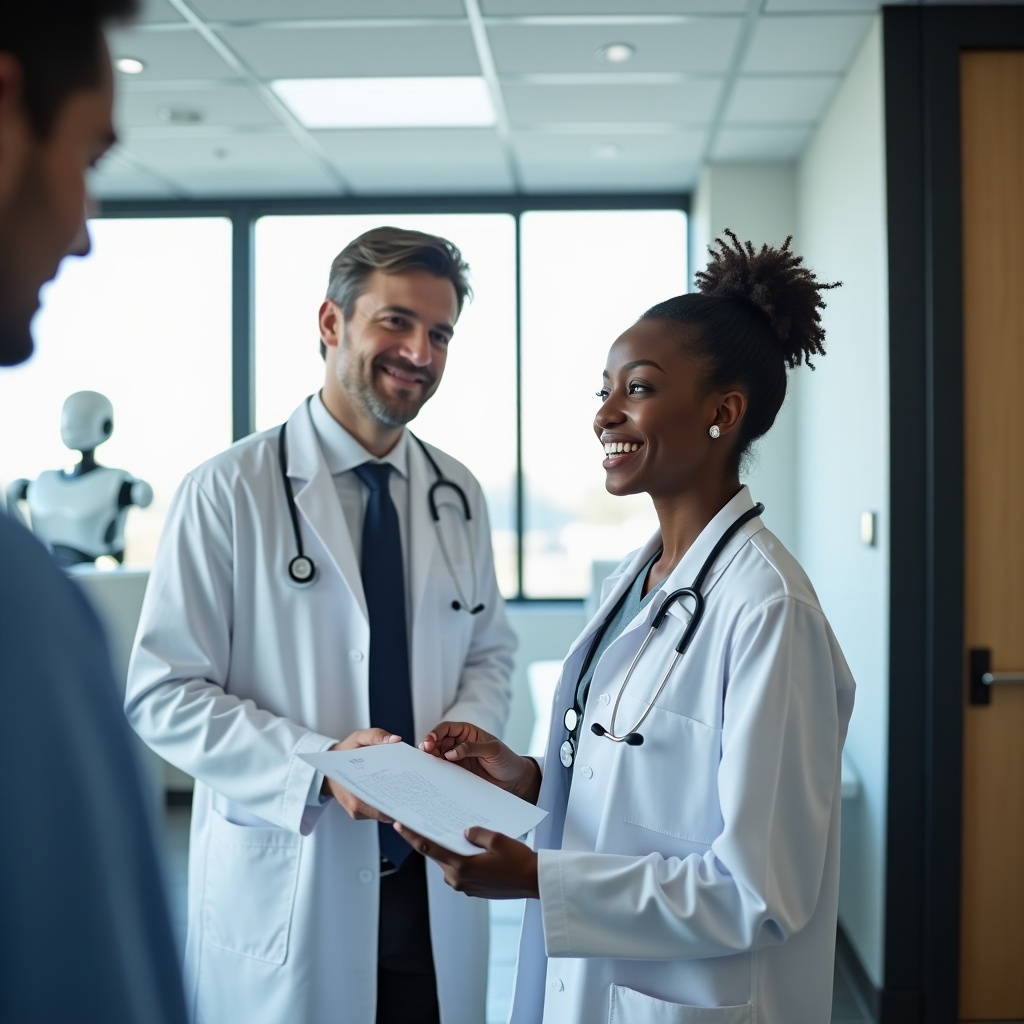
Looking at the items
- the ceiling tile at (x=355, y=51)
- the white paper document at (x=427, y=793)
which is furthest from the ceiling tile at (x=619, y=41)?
the white paper document at (x=427, y=793)

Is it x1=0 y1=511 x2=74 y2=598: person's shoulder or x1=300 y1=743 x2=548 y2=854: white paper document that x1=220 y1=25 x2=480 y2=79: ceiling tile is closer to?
x1=300 y1=743 x2=548 y2=854: white paper document

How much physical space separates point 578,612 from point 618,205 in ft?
6.10

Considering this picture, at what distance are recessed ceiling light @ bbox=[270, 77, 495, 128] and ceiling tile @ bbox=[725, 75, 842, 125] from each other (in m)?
0.83

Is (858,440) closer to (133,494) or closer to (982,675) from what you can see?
(982,675)

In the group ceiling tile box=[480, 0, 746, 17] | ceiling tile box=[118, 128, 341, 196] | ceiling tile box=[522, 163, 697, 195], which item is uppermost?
ceiling tile box=[522, 163, 697, 195]

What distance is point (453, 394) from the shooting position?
434cm

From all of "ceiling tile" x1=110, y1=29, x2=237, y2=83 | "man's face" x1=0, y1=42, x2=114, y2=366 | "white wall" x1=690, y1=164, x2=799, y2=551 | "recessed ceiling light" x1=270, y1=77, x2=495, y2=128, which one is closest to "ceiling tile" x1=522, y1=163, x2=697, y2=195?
"white wall" x1=690, y1=164, x2=799, y2=551

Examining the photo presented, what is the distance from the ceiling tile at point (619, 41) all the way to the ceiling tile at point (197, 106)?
2.88ft

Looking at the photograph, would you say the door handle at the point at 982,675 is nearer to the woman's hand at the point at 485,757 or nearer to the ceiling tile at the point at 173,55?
the woman's hand at the point at 485,757

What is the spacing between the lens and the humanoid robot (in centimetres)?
331

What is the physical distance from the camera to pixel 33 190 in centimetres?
41

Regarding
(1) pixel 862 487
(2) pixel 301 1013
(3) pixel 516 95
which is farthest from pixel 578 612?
(2) pixel 301 1013

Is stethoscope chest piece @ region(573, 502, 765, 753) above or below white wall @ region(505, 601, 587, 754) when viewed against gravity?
above

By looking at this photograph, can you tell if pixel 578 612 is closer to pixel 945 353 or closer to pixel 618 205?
pixel 618 205
